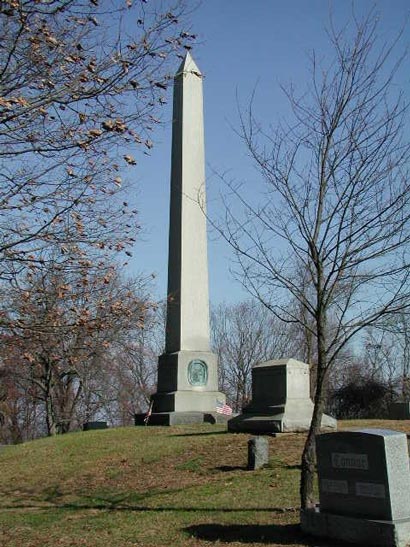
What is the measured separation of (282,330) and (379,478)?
1536 inches

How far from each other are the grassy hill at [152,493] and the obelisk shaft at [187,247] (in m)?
4.35

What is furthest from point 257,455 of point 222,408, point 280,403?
point 222,408

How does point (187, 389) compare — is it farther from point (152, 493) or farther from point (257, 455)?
point (152, 493)

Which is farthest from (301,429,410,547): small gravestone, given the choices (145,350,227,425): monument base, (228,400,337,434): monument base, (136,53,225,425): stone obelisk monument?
(136,53,225,425): stone obelisk monument

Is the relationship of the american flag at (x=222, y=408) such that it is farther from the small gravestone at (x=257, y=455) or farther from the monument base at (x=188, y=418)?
the small gravestone at (x=257, y=455)

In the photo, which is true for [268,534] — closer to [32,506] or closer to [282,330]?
[32,506]

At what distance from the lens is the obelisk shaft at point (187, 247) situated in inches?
776

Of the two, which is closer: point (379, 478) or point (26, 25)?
point (379, 478)

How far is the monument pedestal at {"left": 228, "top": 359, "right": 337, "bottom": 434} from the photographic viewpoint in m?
13.5

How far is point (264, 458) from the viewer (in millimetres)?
10867

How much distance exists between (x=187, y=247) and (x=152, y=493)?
34.9 feet

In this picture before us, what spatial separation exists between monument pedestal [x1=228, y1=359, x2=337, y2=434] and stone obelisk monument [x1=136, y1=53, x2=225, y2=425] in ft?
14.8

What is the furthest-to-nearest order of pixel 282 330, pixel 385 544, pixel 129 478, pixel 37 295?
pixel 282 330, pixel 129 478, pixel 37 295, pixel 385 544

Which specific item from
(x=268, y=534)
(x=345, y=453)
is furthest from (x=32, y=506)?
(x=345, y=453)
